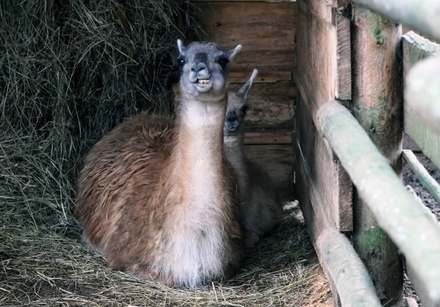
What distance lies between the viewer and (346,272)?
3061 mm

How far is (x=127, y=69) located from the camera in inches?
229

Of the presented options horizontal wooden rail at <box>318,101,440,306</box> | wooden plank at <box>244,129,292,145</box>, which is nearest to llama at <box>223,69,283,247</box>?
wooden plank at <box>244,129,292,145</box>

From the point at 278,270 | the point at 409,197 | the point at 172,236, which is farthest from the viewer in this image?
the point at 278,270

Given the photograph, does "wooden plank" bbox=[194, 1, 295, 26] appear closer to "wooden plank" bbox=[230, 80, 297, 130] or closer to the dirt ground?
"wooden plank" bbox=[230, 80, 297, 130]

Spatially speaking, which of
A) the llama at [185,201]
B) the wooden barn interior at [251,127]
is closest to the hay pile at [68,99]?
the wooden barn interior at [251,127]

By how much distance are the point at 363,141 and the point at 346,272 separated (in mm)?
576

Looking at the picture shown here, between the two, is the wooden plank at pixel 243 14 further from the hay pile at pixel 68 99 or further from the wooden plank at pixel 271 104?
the wooden plank at pixel 271 104

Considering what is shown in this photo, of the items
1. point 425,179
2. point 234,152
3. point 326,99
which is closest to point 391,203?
point 425,179

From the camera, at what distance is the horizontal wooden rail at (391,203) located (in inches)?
63.4

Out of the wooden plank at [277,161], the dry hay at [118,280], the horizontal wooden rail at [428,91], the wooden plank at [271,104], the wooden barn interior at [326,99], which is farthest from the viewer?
the wooden plank at [277,161]

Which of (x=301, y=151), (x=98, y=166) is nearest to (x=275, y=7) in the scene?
(x=301, y=151)

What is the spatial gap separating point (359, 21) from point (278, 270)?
6.21 feet

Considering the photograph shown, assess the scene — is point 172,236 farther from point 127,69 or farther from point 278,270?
point 127,69

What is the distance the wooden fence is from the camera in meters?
2.50
